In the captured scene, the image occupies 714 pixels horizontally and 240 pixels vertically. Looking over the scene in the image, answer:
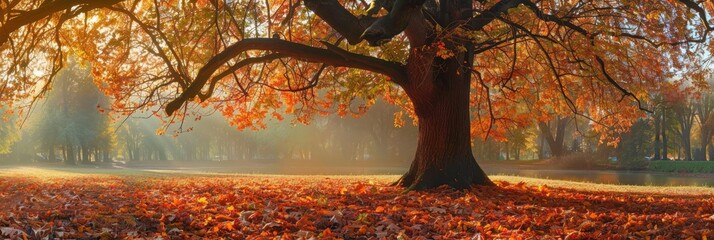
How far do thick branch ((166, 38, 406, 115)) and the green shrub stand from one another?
3688cm

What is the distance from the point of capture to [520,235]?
5027 millimetres

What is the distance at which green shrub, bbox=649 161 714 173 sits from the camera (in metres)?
38.8

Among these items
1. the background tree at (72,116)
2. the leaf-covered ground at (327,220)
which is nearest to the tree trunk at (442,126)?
the leaf-covered ground at (327,220)

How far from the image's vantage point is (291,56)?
9312 millimetres

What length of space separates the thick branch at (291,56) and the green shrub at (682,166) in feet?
121

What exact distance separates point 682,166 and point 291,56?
3973 cm

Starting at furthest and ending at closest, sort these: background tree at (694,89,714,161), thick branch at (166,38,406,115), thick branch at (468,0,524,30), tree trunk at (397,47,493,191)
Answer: background tree at (694,89,714,161)
tree trunk at (397,47,493,191)
thick branch at (468,0,524,30)
thick branch at (166,38,406,115)

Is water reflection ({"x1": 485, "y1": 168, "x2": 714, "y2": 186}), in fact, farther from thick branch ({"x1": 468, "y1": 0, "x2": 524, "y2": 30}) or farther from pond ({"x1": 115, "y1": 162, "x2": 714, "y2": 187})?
thick branch ({"x1": 468, "y1": 0, "x2": 524, "y2": 30})

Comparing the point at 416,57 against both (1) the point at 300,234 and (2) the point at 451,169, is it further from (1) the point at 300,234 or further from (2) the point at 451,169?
(1) the point at 300,234

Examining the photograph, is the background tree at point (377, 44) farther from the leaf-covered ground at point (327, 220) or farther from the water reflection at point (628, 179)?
the water reflection at point (628, 179)

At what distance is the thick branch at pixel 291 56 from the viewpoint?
8.05 metres

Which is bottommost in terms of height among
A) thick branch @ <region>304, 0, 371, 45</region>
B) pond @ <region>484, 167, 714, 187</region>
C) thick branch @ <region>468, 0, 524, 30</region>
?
pond @ <region>484, 167, 714, 187</region>

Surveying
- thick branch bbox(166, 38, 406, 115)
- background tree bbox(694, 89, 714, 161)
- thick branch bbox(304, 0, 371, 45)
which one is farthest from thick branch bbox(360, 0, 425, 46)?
background tree bbox(694, 89, 714, 161)

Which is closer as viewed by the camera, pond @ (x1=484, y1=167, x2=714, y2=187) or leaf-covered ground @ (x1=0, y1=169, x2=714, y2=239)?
leaf-covered ground @ (x1=0, y1=169, x2=714, y2=239)
